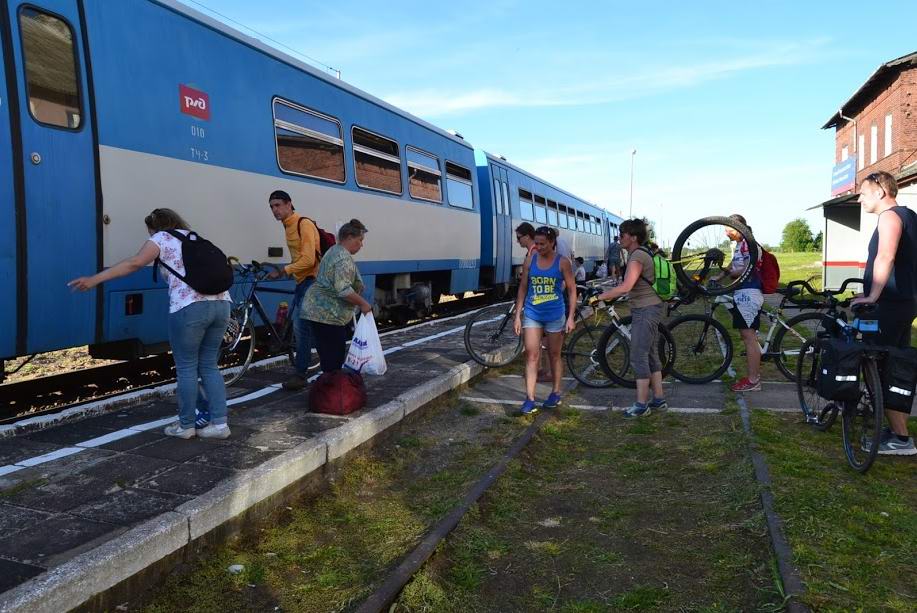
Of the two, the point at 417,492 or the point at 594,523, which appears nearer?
the point at 594,523

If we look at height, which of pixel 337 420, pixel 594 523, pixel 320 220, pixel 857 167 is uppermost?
pixel 857 167

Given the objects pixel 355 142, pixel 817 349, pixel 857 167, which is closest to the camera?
pixel 817 349

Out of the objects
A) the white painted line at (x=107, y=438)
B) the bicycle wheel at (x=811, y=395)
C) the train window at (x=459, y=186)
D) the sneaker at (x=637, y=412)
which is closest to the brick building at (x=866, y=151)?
the train window at (x=459, y=186)

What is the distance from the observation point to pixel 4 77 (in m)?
4.77

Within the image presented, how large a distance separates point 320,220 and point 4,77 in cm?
422

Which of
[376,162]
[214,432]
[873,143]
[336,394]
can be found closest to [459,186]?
[376,162]

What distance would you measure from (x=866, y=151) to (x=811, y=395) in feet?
110

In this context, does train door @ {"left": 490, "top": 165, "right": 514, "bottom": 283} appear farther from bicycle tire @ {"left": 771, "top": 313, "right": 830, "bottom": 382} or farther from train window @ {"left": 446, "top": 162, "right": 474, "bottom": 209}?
bicycle tire @ {"left": 771, "top": 313, "right": 830, "bottom": 382}

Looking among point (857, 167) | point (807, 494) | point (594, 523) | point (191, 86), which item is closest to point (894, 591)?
point (807, 494)

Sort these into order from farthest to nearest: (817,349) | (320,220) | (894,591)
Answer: (320,220) → (817,349) → (894,591)

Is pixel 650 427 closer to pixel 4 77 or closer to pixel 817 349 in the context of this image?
pixel 817 349

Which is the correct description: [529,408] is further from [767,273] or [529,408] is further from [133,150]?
[133,150]

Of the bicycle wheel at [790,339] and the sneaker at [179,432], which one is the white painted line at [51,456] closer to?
the sneaker at [179,432]

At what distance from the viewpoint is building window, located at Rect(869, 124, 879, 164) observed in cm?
3200
